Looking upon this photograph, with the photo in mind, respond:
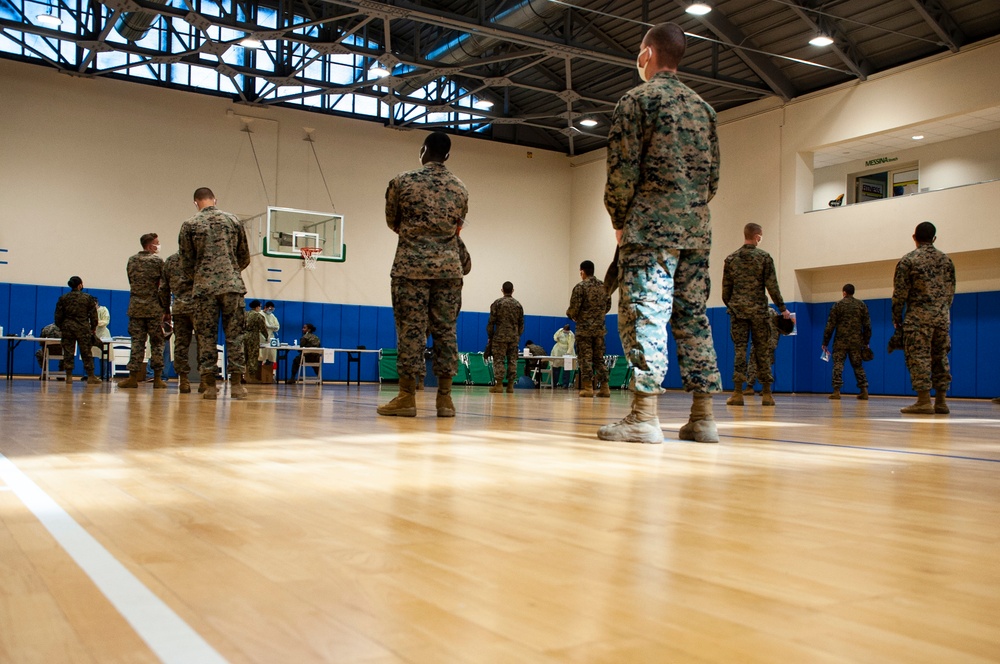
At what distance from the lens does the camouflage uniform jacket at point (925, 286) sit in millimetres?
8156

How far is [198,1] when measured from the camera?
63.7 ft

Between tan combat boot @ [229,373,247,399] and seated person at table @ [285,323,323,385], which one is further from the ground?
seated person at table @ [285,323,323,385]

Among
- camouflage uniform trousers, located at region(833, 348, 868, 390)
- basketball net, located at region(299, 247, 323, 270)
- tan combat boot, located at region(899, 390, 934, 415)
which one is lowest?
tan combat boot, located at region(899, 390, 934, 415)

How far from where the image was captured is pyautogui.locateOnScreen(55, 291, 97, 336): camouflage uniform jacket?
14.2 metres

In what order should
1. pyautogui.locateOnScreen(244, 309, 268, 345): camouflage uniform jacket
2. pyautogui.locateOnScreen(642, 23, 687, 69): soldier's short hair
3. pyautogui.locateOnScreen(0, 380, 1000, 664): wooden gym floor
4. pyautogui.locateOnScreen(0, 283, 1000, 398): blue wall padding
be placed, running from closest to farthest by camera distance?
pyautogui.locateOnScreen(0, 380, 1000, 664): wooden gym floor → pyautogui.locateOnScreen(642, 23, 687, 69): soldier's short hair → pyautogui.locateOnScreen(0, 283, 1000, 398): blue wall padding → pyautogui.locateOnScreen(244, 309, 268, 345): camouflage uniform jacket

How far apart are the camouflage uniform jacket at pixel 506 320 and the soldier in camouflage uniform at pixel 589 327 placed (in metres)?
1.60

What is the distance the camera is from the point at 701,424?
163 inches

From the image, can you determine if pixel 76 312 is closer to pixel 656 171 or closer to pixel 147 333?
pixel 147 333

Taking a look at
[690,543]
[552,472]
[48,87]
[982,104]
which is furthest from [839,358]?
[48,87]

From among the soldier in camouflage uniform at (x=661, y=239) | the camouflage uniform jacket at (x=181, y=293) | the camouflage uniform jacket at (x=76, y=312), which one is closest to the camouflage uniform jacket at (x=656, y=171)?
the soldier in camouflage uniform at (x=661, y=239)

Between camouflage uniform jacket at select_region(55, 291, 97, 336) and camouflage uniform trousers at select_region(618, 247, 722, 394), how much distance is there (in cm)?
1253

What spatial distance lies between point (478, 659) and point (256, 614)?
12.3 inches

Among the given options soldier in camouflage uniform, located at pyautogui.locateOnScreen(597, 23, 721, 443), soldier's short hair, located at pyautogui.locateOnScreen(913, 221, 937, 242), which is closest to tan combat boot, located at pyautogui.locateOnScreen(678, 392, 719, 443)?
soldier in camouflage uniform, located at pyautogui.locateOnScreen(597, 23, 721, 443)

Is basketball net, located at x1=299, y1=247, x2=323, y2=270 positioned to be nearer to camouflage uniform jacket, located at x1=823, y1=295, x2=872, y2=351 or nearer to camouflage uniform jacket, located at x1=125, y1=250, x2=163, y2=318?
camouflage uniform jacket, located at x1=125, y1=250, x2=163, y2=318
